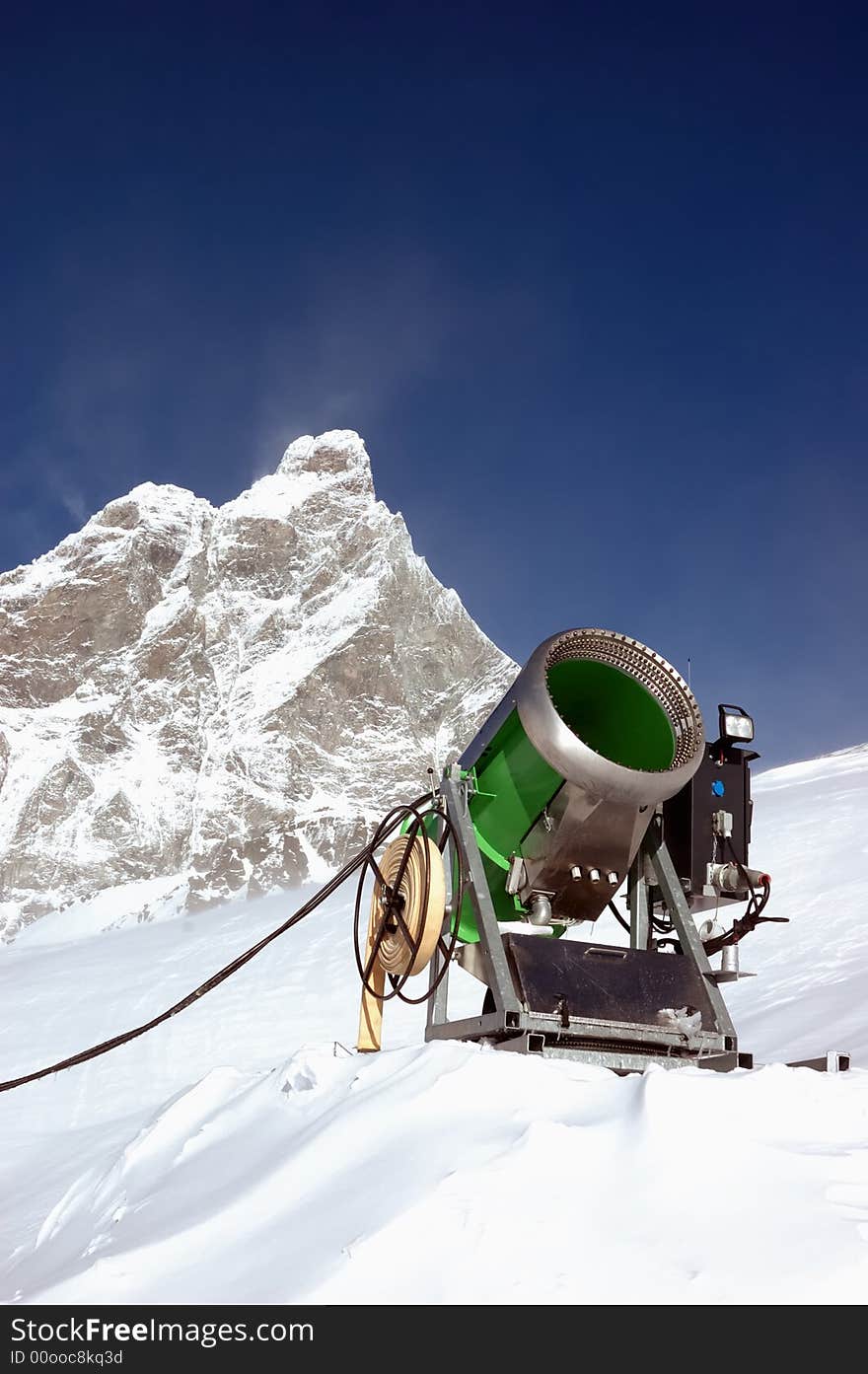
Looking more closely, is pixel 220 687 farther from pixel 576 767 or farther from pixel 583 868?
pixel 576 767

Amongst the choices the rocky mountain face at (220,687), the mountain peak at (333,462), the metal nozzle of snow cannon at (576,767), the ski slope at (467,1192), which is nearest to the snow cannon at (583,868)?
the metal nozzle of snow cannon at (576,767)

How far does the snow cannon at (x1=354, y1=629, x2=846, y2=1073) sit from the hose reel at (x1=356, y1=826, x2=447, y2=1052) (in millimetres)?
11

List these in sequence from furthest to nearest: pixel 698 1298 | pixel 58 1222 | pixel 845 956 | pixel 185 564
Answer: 1. pixel 185 564
2. pixel 845 956
3. pixel 58 1222
4. pixel 698 1298

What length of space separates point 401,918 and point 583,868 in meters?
0.96

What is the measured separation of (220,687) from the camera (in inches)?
5404

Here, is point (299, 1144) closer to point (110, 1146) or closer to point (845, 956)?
point (110, 1146)

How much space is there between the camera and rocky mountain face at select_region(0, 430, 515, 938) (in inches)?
4690

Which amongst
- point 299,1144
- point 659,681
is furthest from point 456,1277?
point 659,681

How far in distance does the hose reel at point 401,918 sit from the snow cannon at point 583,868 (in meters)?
0.01

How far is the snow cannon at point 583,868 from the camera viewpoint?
5402mm

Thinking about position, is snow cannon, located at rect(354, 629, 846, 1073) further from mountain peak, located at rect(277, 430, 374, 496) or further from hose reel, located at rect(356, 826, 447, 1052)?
mountain peak, located at rect(277, 430, 374, 496)

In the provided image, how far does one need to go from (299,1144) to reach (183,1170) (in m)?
0.96

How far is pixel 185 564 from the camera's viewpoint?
145125mm

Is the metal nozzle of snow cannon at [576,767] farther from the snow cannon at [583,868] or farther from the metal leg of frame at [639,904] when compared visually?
the metal leg of frame at [639,904]
